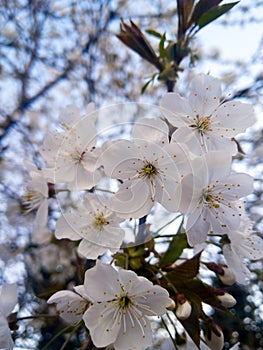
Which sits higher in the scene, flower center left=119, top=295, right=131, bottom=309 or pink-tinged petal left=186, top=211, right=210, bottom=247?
pink-tinged petal left=186, top=211, right=210, bottom=247

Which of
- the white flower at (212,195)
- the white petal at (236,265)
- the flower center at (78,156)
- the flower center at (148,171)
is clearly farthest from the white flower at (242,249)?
the flower center at (78,156)

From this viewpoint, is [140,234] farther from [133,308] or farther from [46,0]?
[46,0]

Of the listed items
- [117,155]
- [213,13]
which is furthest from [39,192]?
[213,13]

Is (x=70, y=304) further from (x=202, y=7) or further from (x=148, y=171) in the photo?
(x=202, y=7)

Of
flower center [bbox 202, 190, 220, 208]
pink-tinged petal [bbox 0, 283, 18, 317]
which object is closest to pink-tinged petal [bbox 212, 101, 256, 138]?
flower center [bbox 202, 190, 220, 208]

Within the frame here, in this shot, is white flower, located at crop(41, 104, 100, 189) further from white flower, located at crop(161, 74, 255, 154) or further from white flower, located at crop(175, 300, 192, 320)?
white flower, located at crop(175, 300, 192, 320)

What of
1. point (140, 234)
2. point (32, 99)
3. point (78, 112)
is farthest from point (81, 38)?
point (140, 234)
